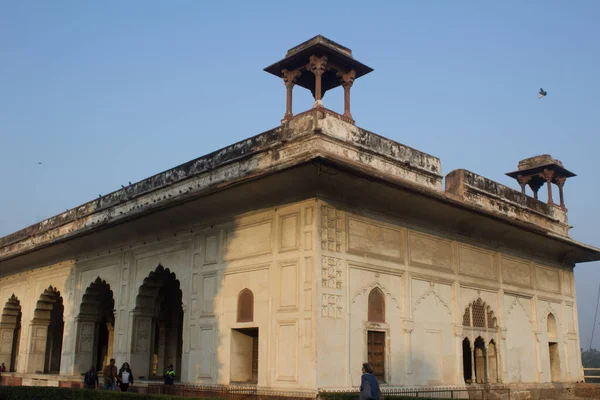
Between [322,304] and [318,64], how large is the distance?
5226mm

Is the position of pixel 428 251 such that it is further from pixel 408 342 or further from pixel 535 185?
pixel 535 185

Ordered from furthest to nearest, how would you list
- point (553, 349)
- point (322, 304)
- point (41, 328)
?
1. point (41, 328)
2. point (553, 349)
3. point (322, 304)

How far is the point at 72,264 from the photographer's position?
20.1m

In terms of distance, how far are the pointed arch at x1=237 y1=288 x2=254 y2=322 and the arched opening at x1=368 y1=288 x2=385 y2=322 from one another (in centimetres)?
251

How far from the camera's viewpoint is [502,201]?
61.2 ft

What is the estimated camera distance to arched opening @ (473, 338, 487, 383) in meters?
16.4

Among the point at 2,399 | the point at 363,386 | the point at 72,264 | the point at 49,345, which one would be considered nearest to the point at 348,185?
the point at 363,386

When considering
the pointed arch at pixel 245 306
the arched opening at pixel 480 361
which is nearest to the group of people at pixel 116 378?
the pointed arch at pixel 245 306

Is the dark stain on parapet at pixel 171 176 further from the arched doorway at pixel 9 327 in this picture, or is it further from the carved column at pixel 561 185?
the carved column at pixel 561 185

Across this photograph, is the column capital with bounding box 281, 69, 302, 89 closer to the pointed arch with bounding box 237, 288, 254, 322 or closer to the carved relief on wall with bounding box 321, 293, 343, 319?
the pointed arch with bounding box 237, 288, 254, 322

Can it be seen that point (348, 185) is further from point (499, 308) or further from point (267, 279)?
point (499, 308)

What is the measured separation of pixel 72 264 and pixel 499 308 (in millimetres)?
12940

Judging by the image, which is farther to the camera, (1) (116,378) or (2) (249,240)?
(1) (116,378)

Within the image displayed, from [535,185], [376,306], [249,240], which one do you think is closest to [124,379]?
[249,240]
